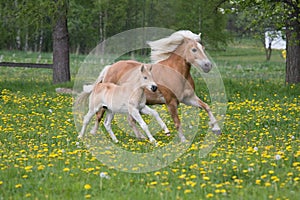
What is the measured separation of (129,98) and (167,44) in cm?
144

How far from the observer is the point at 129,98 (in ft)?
33.3

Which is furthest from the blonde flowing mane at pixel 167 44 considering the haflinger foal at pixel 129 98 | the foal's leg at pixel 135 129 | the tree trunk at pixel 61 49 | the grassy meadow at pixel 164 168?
the tree trunk at pixel 61 49

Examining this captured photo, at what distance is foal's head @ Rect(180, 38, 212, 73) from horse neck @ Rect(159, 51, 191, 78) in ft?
0.38

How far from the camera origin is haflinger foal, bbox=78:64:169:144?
989cm

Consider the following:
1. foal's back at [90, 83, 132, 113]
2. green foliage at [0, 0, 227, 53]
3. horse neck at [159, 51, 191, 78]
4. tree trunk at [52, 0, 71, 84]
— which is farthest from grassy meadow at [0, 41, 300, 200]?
green foliage at [0, 0, 227, 53]

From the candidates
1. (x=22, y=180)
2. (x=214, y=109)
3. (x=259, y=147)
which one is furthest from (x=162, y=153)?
(x=214, y=109)

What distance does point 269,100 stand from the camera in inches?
621

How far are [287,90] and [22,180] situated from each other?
1195 centimetres

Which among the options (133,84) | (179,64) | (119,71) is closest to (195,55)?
(179,64)

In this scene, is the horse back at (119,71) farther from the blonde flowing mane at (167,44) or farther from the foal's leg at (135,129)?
the foal's leg at (135,129)

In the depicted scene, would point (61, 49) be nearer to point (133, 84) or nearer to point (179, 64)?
point (179, 64)

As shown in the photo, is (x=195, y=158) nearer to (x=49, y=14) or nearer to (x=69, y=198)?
(x=69, y=198)

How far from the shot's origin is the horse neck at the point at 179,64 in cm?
1061

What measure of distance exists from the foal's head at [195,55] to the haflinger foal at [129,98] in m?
0.83
